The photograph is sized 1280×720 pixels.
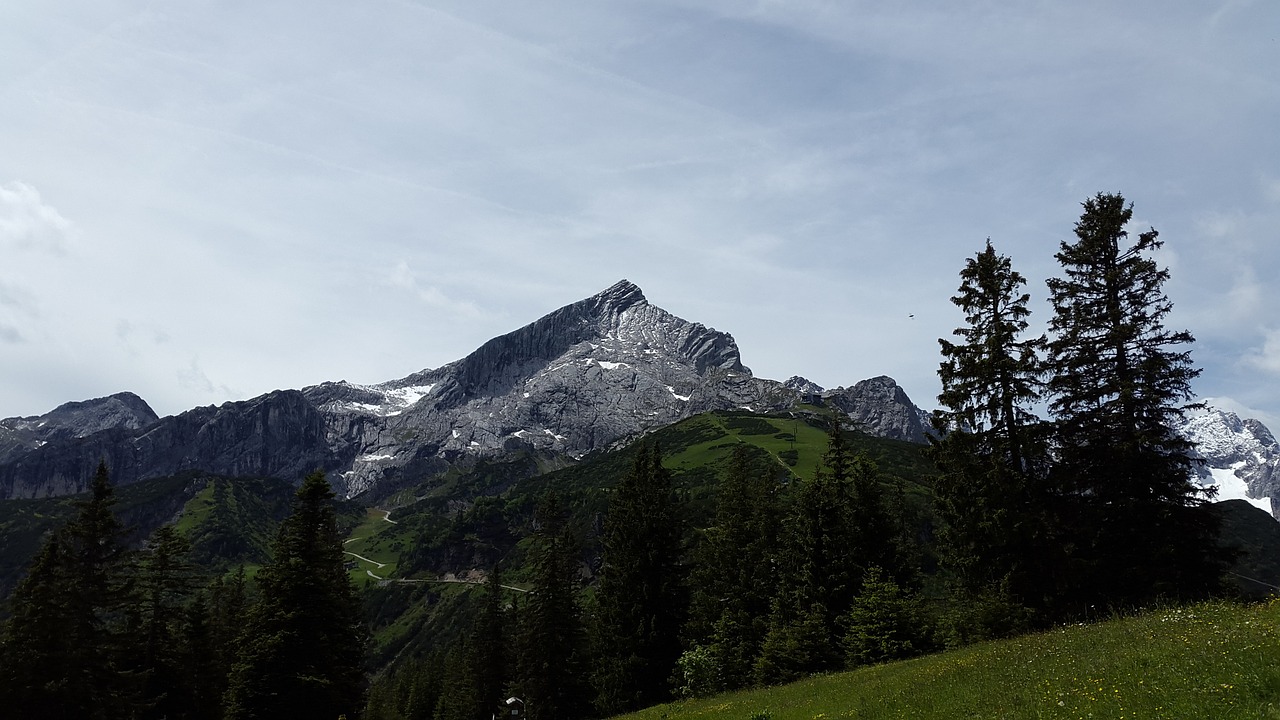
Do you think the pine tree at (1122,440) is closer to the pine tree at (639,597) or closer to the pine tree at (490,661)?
the pine tree at (639,597)

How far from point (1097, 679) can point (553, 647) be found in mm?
54619

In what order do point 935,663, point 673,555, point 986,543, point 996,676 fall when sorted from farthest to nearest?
point 673,555
point 986,543
point 935,663
point 996,676

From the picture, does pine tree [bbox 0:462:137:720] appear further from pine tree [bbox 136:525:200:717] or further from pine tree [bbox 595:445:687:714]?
pine tree [bbox 595:445:687:714]

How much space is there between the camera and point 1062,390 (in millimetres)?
36469

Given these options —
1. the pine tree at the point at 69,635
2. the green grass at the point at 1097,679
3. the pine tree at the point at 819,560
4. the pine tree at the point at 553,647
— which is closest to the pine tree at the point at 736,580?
the pine tree at the point at 819,560

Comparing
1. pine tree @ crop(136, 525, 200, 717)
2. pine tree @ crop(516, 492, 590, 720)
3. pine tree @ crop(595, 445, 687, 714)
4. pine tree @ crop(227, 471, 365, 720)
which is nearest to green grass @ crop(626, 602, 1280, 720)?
pine tree @ crop(227, 471, 365, 720)

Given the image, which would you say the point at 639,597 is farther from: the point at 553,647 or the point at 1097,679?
the point at 1097,679

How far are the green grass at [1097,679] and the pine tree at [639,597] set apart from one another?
2690cm

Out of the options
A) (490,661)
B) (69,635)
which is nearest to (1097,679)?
(69,635)

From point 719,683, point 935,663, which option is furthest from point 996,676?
point 719,683

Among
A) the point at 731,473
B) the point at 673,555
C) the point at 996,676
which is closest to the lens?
the point at 996,676

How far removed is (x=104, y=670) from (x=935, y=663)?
4501cm

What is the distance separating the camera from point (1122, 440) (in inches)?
1364

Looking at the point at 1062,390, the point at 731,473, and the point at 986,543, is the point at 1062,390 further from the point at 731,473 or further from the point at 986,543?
the point at 731,473
